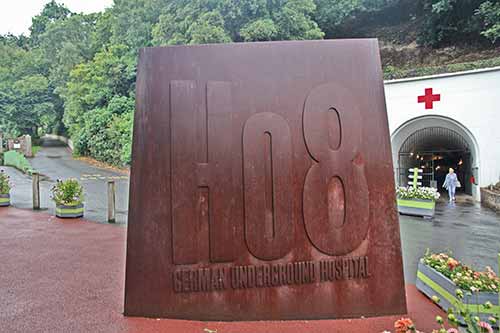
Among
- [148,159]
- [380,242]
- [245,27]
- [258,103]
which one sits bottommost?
[380,242]

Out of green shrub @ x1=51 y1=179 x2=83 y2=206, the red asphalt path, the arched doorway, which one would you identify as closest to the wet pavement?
the red asphalt path

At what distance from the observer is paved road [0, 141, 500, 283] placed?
627 centimetres

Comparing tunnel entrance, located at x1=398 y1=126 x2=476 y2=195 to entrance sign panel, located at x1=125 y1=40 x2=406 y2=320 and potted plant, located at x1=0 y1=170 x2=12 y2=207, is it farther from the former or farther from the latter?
potted plant, located at x1=0 y1=170 x2=12 y2=207

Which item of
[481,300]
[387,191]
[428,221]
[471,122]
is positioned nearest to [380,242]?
[387,191]

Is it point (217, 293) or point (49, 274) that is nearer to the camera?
point (217, 293)

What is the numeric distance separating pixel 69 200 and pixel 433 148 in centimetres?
1698

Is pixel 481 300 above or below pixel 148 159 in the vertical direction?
below

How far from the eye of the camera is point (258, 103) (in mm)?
3756

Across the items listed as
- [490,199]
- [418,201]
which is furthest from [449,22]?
[418,201]

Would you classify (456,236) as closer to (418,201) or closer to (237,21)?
(418,201)

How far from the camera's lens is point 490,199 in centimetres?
1202

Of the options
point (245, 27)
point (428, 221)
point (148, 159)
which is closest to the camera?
point (148, 159)

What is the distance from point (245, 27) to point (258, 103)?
14695 millimetres

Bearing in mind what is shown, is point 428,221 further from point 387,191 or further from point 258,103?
point 258,103
